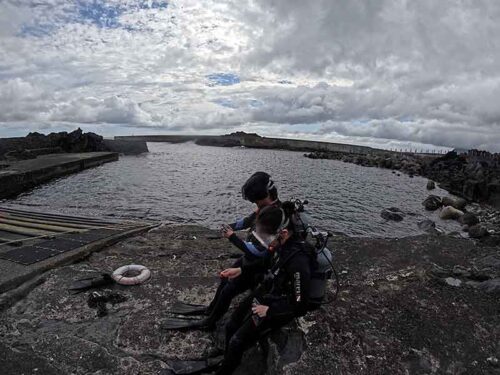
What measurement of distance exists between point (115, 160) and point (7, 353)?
46.9 metres

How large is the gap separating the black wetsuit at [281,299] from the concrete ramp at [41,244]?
4.47 meters

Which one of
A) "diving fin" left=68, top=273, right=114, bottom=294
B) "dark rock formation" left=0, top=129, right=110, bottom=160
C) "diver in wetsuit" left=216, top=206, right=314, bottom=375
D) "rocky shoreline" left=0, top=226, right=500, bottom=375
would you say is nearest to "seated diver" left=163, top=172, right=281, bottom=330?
"rocky shoreline" left=0, top=226, right=500, bottom=375

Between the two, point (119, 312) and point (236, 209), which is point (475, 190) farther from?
point (119, 312)

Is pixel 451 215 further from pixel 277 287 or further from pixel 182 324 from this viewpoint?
pixel 277 287

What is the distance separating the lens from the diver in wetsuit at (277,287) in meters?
3.80

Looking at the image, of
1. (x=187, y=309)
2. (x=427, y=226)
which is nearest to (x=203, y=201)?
(x=427, y=226)

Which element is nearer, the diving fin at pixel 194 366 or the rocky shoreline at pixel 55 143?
the diving fin at pixel 194 366

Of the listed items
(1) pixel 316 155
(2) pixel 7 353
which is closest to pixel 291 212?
(2) pixel 7 353

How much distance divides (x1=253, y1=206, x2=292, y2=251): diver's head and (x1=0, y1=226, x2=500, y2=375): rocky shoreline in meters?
1.67

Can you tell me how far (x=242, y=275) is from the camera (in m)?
4.87

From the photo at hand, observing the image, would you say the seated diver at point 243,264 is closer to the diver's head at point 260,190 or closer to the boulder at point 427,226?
the diver's head at point 260,190

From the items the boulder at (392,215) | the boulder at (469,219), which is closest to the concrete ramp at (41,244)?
the boulder at (392,215)

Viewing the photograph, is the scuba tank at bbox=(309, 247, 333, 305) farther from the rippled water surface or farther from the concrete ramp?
the rippled water surface

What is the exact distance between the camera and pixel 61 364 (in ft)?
14.6
